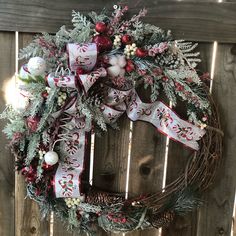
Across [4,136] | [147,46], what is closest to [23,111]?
[4,136]

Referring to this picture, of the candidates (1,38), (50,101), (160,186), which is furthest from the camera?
(160,186)

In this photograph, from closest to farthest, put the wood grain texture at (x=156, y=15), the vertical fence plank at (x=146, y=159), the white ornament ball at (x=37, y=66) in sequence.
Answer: the white ornament ball at (x=37, y=66) → the wood grain texture at (x=156, y=15) → the vertical fence plank at (x=146, y=159)

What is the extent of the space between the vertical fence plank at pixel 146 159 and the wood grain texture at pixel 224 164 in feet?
0.74

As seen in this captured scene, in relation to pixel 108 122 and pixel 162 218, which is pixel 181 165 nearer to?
pixel 162 218

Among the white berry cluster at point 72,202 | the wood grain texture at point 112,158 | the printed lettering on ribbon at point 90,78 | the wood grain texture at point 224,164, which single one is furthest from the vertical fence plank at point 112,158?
the wood grain texture at point 224,164

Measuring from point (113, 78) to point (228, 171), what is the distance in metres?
0.60

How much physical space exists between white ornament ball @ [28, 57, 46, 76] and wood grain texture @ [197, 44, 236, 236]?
2.09 ft

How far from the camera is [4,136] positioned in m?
1.49

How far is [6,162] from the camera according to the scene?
152 cm

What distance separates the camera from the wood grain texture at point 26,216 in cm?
154

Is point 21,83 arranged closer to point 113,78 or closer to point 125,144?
point 113,78

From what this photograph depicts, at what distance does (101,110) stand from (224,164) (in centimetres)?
55

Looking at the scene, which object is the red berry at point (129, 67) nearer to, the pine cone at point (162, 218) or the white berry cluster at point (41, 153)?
the white berry cluster at point (41, 153)

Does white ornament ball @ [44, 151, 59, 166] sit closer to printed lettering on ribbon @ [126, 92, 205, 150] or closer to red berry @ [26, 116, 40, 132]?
red berry @ [26, 116, 40, 132]
